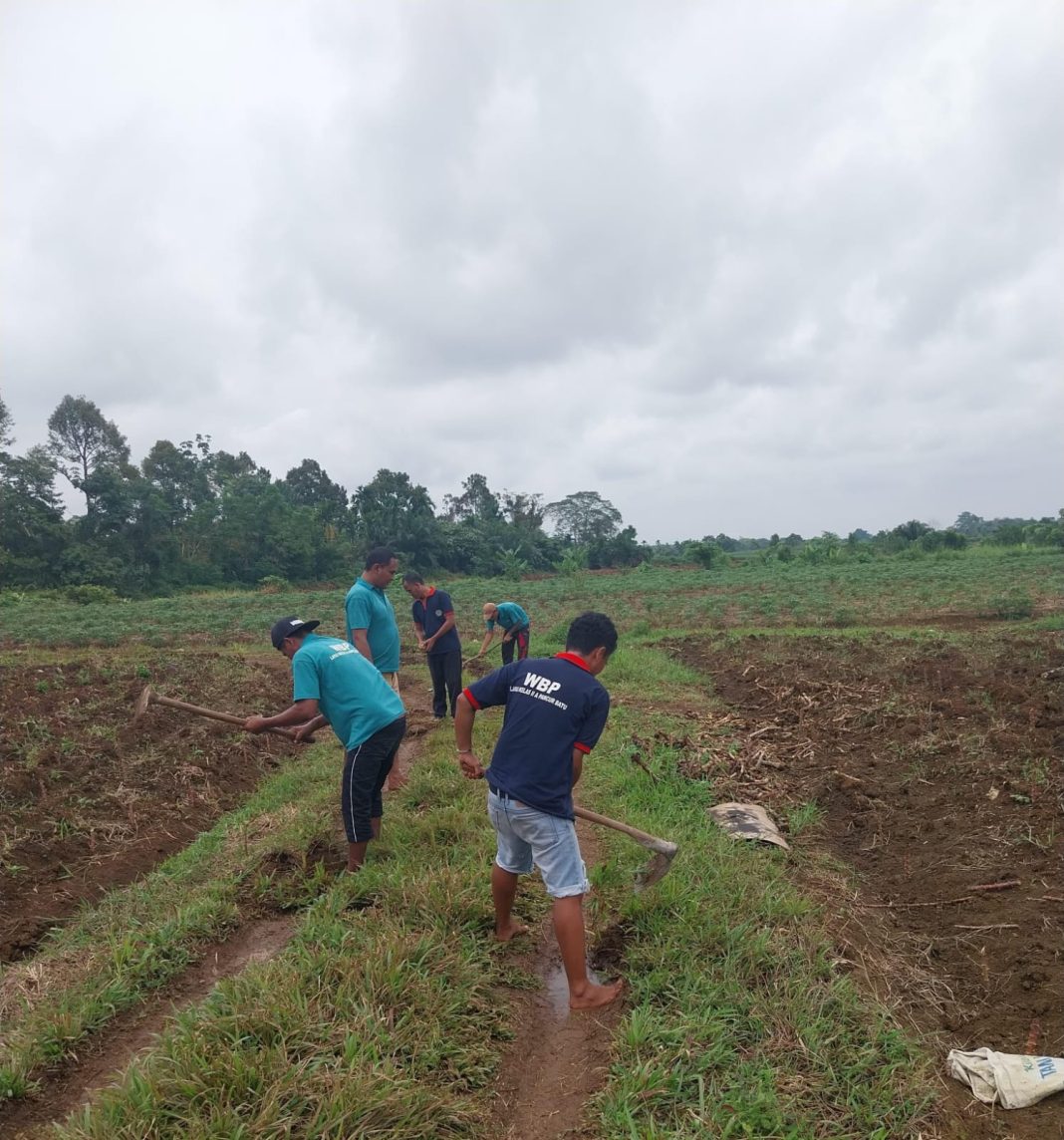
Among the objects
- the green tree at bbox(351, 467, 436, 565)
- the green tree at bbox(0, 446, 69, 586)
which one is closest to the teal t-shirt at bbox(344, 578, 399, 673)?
the green tree at bbox(0, 446, 69, 586)

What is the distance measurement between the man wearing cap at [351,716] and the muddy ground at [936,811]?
2.97 m

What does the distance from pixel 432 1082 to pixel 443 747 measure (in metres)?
4.60

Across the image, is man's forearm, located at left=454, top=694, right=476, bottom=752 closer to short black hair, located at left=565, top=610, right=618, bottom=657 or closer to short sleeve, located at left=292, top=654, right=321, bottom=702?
short black hair, located at left=565, top=610, right=618, bottom=657

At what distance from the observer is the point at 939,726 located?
7867mm

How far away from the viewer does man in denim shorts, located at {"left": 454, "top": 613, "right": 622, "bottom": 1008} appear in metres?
3.39

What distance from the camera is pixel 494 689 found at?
3.62 meters

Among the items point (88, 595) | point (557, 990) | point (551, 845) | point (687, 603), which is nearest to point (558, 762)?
point (551, 845)

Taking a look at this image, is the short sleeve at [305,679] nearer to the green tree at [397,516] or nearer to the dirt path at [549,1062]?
the dirt path at [549,1062]

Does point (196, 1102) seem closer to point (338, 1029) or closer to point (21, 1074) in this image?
point (338, 1029)

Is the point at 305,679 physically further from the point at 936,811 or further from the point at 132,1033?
the point at 936,811

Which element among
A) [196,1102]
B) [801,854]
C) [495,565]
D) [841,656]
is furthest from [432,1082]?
[495,565]

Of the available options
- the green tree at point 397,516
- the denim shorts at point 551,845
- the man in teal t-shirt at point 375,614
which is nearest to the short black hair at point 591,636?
the denim shorts at point 551,845

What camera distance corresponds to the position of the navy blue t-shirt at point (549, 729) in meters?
3.39

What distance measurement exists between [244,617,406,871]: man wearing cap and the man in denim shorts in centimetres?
131
